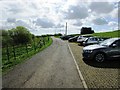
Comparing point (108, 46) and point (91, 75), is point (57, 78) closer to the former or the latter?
point (91, 75)

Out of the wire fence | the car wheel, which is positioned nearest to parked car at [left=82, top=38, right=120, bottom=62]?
the car wheel

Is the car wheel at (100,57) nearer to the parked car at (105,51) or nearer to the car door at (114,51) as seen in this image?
the parked car at (105,51)

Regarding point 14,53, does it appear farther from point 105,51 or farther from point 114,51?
point 114,51

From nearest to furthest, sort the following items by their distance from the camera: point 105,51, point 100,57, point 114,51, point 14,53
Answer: point 114,51
point 105,51
point 100,57
point 14,53

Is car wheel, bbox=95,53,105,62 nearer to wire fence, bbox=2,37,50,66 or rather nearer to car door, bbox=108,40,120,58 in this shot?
car door, bbox=108,40,120,58

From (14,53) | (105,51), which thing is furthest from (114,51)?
(14,53)

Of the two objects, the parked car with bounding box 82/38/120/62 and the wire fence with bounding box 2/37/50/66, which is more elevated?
the parked car with bounding box 82/38/120/62

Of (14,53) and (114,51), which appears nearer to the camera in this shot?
(114,51)

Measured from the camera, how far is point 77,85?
6996mm

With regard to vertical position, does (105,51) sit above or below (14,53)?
above

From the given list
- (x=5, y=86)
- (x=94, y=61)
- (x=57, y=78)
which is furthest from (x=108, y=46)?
(x=5, y=86)

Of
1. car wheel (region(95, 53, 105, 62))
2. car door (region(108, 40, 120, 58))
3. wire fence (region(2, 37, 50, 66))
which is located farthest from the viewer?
wire fence (region(2, 37, 50, 66))

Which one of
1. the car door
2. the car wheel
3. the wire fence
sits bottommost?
the wire fence

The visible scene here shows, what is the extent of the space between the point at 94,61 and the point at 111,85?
592cm
